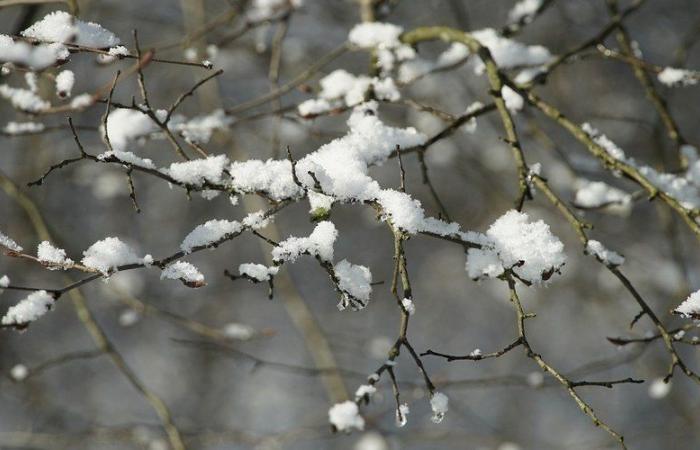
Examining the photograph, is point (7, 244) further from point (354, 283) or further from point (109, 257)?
point (354, 283)

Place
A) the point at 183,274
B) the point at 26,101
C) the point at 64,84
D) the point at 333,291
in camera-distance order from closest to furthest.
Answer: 1. the point at 183,274
2. the point at 64,84
3. the point at 26,101
4. the point at 333,291

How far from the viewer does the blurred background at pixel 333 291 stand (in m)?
5.63

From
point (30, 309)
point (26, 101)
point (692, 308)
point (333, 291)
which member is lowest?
point (30, 309)

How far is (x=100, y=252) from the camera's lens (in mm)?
1213

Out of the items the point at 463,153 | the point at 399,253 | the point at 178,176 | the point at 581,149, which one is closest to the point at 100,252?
the point at 178,176

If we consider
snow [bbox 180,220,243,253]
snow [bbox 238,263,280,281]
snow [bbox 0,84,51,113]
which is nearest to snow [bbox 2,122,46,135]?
snow [bbox 0,84,51,113]

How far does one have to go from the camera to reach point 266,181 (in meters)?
1.31

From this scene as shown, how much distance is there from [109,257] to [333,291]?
22.6ft

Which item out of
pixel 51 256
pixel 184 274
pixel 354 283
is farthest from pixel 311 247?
pixel 51 256

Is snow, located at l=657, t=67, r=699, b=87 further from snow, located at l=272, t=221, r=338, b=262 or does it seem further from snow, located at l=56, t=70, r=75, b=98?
snow, located at l=56, t=70, r=75, b=98

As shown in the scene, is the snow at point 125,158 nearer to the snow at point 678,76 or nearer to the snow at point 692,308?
the snow at point 692,308

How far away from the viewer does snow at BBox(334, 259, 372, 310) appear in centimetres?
121

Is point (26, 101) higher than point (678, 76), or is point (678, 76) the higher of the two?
point (678, 76)

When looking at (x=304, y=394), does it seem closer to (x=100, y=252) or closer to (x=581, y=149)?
(x=581, y=149)
